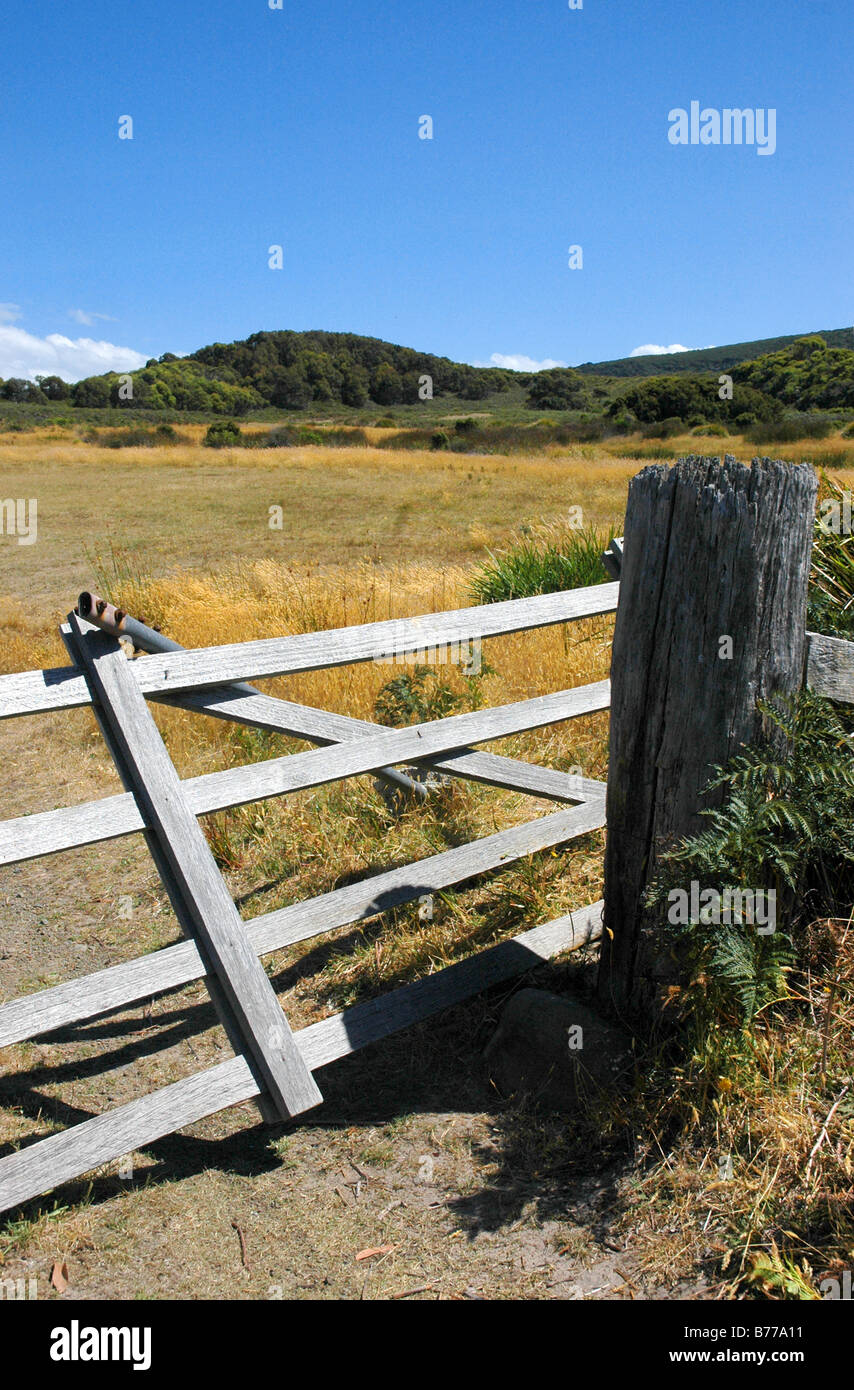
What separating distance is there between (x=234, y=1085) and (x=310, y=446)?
42.9 m

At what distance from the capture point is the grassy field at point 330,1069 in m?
2.24

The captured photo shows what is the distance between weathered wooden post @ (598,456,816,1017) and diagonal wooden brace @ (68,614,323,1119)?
1.08 meters

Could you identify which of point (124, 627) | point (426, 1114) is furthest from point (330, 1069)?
point (124, 627)

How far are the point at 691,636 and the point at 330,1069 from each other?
76.3 inches

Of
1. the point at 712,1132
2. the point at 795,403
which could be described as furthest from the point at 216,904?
the point at 795,403

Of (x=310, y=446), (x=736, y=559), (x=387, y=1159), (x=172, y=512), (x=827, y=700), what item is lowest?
(x=387, y=1159)

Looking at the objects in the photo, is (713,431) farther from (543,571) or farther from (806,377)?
(543,571)

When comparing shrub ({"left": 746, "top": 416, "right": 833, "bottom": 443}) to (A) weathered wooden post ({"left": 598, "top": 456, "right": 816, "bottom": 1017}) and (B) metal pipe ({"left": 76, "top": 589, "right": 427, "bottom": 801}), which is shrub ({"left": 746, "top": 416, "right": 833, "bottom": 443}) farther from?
(B) metal pipe ({"left": 76, "top": 589, "right": 427, "bottom": 801})

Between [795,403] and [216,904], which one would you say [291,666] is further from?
[795,403]

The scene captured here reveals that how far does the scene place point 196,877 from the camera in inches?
104

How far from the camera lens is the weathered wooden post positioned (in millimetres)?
2422

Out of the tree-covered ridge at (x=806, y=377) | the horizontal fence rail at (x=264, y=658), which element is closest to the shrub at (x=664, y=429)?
the tree-covered ridge at (x=806, y=377)

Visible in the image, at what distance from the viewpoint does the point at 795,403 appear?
49375 mm

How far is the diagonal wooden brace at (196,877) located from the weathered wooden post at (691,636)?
3.53 ft
